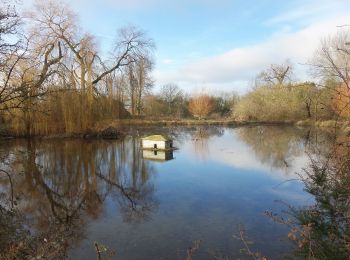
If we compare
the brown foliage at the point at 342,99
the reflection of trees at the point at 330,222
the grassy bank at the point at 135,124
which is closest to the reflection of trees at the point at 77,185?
the grassy bank at the point at 135,124

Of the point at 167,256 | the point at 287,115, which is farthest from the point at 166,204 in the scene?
the point at 287,115

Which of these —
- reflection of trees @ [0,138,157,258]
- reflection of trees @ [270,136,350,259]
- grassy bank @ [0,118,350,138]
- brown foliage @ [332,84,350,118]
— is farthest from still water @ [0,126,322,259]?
grassy bank @ [0,118,350,138]

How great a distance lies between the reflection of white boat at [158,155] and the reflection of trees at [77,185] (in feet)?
1.11

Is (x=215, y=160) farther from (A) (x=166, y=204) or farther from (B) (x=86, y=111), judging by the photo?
(B) (x=86, y=111)

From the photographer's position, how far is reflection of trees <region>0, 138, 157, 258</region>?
6945 millimetres

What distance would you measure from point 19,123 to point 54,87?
116 inches

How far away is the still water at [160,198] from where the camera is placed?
546 centimetres

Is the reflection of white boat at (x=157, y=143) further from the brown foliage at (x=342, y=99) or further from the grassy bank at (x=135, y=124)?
the brown foliage at (x=342, y=99)

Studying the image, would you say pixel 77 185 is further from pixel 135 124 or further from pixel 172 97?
pixel 172 97

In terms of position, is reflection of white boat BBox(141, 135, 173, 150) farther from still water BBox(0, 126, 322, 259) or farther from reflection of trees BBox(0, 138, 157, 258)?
still water BBox(0, 126, 322, 259)

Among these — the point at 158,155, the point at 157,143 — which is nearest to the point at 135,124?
the point at 157,143

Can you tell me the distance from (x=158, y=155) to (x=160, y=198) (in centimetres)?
595

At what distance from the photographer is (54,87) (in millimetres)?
18797

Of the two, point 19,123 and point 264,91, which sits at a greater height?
point 264,91
